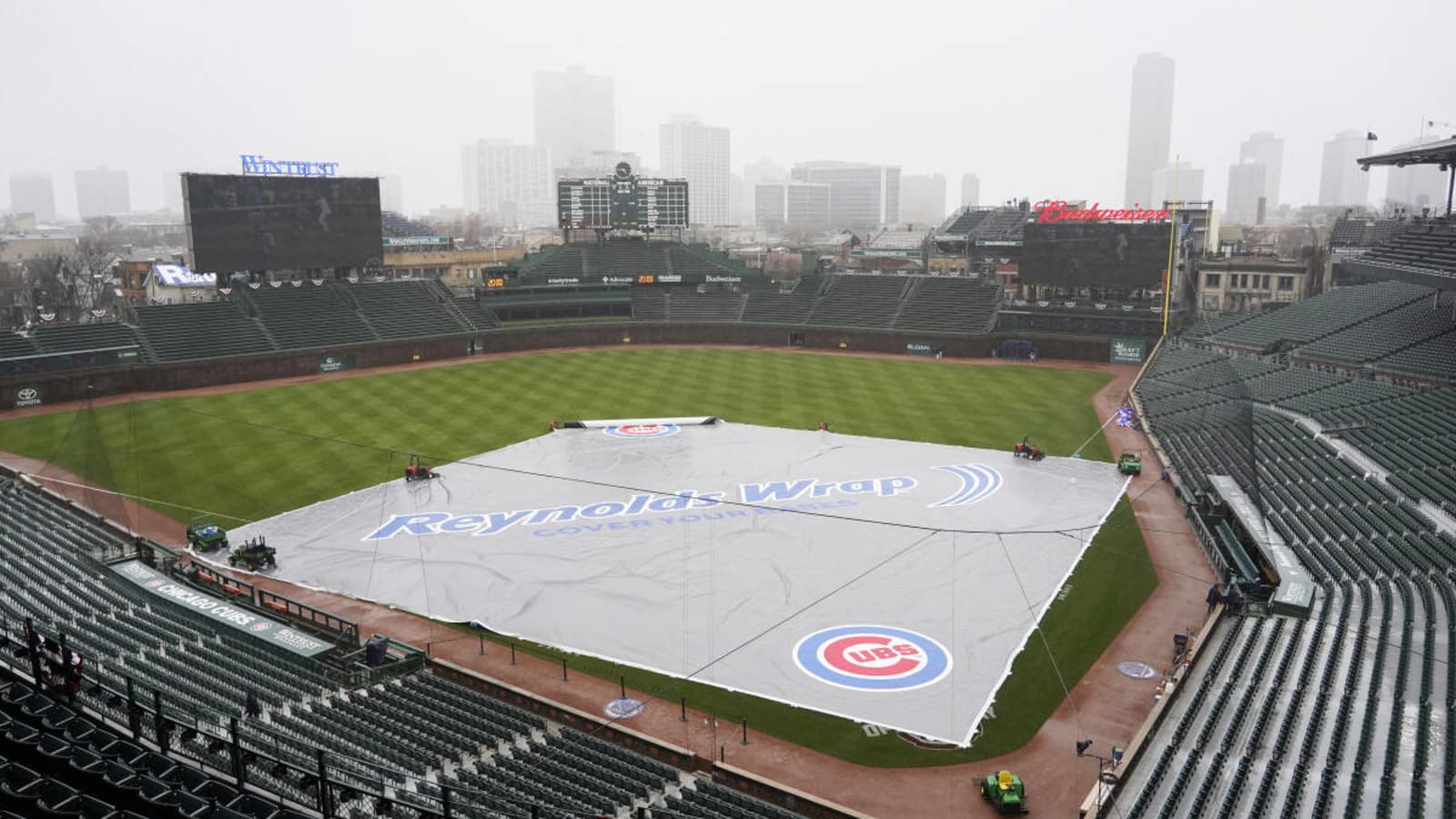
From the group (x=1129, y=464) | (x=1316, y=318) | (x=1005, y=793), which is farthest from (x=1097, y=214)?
(x=1005, y=793)

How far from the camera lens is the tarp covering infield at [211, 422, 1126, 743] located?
70.0ft

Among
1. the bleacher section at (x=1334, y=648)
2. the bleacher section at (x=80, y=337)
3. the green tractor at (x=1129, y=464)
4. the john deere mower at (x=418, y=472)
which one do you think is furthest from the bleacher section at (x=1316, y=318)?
the bleacher section at (x=80, y=337)

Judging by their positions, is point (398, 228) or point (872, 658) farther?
point (398, 228)

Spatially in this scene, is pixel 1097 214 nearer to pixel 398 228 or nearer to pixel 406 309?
pixel 406 309

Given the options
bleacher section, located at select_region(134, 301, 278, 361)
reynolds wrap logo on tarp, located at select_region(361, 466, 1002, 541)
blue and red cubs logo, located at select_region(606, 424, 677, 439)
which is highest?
bleacher section, located at select_region(134, 301, 278, 361)

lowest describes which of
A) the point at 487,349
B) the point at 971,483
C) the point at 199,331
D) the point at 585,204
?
the point at 971,483

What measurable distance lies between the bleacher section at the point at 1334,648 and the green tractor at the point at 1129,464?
143 cm

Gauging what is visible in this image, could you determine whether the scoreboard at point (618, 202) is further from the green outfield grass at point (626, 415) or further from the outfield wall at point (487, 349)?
the green outfield grass at point (626, 415)

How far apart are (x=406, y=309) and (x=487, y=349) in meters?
6.23

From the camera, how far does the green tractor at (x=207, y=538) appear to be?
27891mm

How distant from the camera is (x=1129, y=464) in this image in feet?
119

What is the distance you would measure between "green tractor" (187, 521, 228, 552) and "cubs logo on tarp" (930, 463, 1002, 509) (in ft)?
75.3

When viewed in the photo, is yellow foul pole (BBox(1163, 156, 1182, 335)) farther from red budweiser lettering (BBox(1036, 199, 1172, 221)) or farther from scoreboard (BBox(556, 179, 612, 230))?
scoreboard (BBox(556, 179, 612, 230))

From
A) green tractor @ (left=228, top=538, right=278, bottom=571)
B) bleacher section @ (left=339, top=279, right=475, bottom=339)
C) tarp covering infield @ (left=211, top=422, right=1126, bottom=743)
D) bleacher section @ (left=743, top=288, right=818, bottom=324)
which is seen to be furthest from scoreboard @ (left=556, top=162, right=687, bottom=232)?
green tractor @ (left=228, top=538, right=278, bottom=571)
